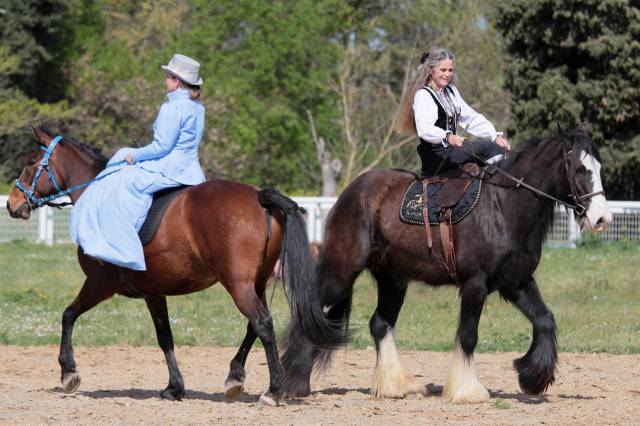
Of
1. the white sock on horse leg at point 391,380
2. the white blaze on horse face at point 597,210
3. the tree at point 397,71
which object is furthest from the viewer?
the tree at point 397,71

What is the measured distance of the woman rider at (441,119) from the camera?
901 cm

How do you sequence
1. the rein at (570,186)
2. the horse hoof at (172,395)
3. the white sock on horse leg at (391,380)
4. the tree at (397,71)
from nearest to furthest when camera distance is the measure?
the rein at (570,186) < the horse hoof at (172,395) < the white sock on horse leg at (391,380) < the tree at (397,71)

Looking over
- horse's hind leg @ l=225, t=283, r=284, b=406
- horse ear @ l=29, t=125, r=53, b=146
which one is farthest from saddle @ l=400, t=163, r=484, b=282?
horse ear @ l=29, t=125, r=53, b=146

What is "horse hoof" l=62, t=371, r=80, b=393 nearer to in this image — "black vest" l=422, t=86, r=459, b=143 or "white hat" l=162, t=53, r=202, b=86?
"white hat" l=162, t=53, r=202, b=86

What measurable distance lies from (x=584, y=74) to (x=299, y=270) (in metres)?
22.7

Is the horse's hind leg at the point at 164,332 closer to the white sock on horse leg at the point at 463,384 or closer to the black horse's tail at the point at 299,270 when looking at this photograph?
the black horse's tail at the point at 299,270

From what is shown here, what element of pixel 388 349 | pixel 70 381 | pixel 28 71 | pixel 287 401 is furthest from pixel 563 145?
pixel 28 71

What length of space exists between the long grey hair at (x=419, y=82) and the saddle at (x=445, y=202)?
0.53 meters

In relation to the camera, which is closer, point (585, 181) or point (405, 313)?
point (585, 181)

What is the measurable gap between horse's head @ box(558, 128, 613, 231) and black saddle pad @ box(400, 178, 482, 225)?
72cm

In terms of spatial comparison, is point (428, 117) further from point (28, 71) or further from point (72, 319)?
point (28, 71)

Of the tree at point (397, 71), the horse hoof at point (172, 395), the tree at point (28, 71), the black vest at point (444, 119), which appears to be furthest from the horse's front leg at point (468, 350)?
the tree at point (397, 71)

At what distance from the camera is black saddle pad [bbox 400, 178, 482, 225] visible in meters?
8.88

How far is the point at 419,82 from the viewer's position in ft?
30.2
